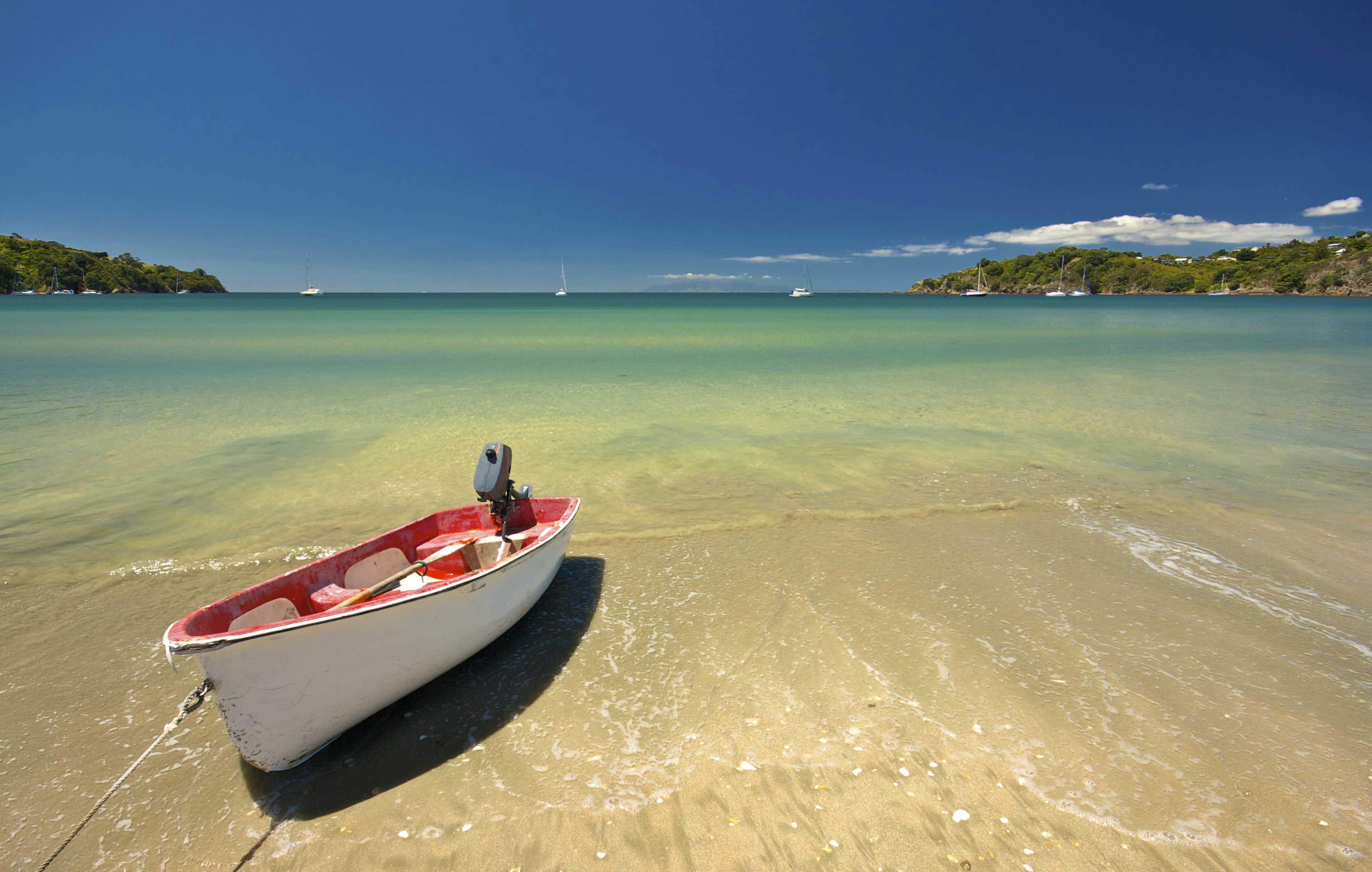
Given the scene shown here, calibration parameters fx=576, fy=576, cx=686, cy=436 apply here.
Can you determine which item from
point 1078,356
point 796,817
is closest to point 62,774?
point 796,817

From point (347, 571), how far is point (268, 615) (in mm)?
871

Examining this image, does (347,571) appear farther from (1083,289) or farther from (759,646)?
(1083,289)

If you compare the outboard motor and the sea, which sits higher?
the outboard motor

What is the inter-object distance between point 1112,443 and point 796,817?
12310mm

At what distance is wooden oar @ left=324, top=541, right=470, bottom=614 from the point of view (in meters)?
4.64

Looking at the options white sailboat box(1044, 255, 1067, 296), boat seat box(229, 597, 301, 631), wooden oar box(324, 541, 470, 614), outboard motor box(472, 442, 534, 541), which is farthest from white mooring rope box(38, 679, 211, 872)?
white sailboat box(1044, 255, 1067, 296)

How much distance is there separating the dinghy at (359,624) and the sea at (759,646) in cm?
46

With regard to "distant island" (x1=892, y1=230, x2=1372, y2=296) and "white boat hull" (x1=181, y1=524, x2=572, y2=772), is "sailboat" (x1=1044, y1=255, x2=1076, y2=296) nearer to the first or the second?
"distant island" (x1=892, y1=230, x2=1372, y2=296)

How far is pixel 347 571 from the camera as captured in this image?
5359 mm

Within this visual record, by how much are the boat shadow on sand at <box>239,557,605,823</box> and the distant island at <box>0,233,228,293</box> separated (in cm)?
16177

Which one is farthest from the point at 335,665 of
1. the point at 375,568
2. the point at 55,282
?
the point at 55,282

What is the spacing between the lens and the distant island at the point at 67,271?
11438cm

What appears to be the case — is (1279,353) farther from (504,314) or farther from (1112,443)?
(504,314)

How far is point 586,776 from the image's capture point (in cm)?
406
